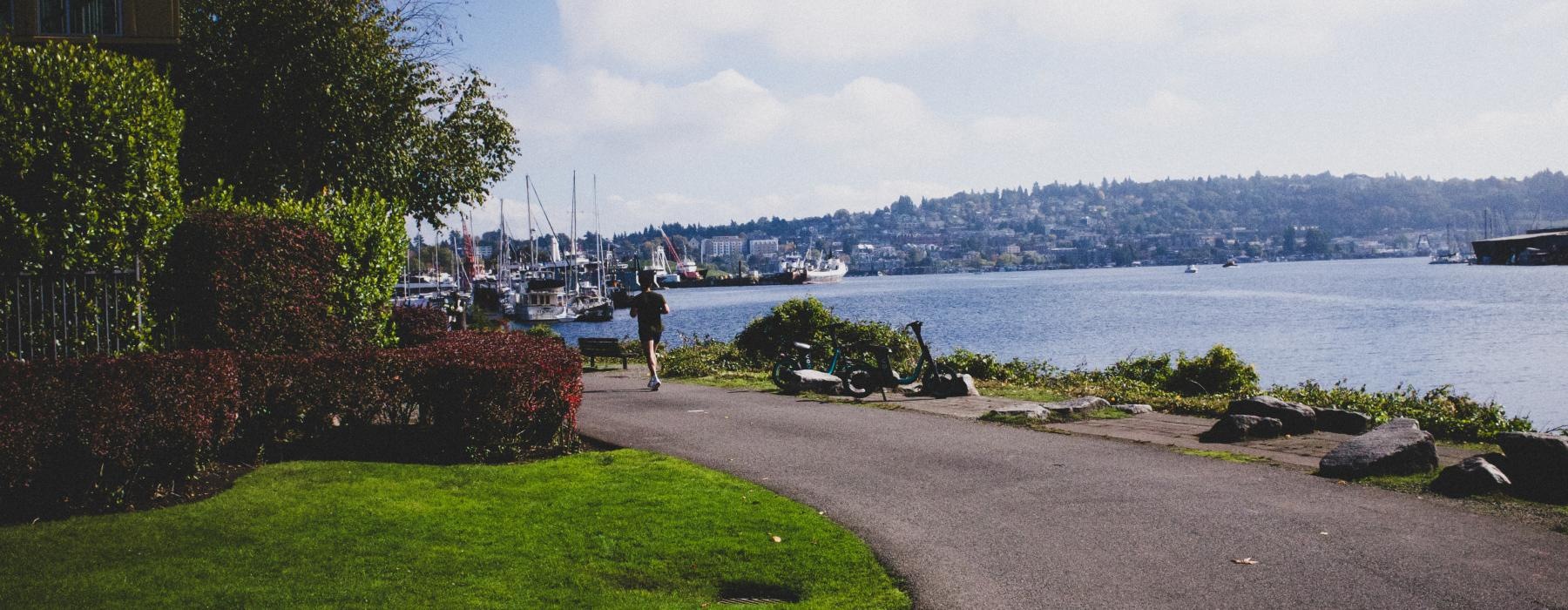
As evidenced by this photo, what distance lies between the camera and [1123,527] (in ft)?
21.1

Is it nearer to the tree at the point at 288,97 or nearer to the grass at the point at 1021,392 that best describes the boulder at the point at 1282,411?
the grass at the point at 1021,392

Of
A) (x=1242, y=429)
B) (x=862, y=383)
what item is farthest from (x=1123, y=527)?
(x=862, y=383)

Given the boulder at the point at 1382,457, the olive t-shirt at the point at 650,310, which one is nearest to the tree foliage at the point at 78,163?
the olive t-shirt at the point at 650,310

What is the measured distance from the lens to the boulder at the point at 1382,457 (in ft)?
25.3

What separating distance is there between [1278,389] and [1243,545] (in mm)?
10485

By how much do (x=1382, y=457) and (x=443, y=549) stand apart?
696 centimetres

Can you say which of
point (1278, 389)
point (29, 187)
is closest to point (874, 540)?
point (29, 187)

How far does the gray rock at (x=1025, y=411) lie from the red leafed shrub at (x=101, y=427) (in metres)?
7.96

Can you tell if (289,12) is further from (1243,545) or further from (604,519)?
(1243,545)

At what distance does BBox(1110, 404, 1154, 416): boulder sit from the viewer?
11.9m

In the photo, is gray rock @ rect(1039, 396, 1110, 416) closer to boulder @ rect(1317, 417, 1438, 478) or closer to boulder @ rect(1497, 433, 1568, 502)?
boulder @ rect(1317, 417, 1438, 478)

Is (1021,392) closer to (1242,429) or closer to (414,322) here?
(1242,429)

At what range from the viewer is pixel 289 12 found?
1698 centimetres

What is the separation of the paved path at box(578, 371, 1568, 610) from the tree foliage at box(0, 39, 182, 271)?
15.3 feet
